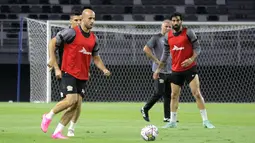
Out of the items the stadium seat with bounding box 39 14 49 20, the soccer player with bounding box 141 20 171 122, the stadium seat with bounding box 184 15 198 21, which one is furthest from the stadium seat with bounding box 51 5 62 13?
the soccer player with bounding box 141 20 171 122

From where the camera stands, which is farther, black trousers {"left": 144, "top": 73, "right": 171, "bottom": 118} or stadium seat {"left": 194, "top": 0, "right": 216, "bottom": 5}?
stadium seat {"left": 194, "top": 0, "right": 216, "bottom": 5}

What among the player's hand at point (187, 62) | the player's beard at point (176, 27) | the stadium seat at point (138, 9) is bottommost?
the stadium seat at point (138, 9)

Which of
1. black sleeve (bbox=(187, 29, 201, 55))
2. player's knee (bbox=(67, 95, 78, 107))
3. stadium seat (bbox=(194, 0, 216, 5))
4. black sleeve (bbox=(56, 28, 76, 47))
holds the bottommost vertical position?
stadium seat (bbox=(194, 0, 216, 5))

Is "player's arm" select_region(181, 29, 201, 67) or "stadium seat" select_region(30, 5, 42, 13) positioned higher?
"player's arm" select_region(181, 29, 201, 67)

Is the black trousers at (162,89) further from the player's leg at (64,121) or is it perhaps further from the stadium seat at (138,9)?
the stadium seat at (138,9)

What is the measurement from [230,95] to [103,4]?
8810 mm

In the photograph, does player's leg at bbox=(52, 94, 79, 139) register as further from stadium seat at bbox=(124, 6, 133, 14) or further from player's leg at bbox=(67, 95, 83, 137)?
stadium seat at bbox=(124, 6, 133, 14)

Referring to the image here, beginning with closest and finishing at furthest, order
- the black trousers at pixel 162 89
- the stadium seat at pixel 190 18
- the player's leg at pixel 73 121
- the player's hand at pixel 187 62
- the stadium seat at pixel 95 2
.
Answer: the player's leg at pixel 73 121 < the player's hand at pixel 187 62 < the black trousers at pixel 162 89 < the stadium seat at pixel 190 18 < the stadium seat at pixel 95 2

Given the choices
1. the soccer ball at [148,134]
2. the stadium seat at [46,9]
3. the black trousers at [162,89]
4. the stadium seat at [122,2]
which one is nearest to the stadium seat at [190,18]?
the stadium seat at [122,2]

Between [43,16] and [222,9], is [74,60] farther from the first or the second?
[222,9]

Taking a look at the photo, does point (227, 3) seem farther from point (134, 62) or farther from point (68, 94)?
point (68, 94)

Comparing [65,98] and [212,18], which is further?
[212,18]

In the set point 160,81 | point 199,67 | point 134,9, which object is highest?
point 160,81

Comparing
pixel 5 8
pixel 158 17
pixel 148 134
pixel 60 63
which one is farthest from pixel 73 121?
pixel 5 8
